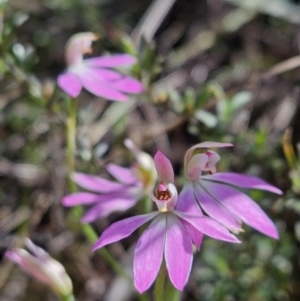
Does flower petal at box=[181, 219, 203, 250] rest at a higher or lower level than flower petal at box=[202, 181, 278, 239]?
higher

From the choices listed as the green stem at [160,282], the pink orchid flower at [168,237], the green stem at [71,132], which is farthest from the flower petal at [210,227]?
the green stem at [71,132]

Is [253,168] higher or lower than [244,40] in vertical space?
higher

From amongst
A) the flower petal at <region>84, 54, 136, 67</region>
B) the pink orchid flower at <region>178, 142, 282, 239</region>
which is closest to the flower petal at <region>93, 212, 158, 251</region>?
the pink orchid flower at <region>178, 142, 282, 239</region>

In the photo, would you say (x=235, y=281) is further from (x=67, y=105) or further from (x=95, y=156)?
(x=67, y=105)

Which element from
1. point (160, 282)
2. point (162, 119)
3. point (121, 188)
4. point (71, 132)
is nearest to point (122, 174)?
point (121, 188)

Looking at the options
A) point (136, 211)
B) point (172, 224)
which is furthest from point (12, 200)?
point (172, 224)

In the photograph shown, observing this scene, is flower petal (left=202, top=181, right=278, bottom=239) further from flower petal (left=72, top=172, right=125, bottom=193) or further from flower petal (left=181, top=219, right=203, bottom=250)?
flower petal (left=72, top=172, right=125, bottom=193)

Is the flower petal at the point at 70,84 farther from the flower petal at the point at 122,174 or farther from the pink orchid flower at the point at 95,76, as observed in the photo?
the flower petal at the point at 122,174
